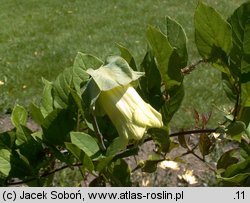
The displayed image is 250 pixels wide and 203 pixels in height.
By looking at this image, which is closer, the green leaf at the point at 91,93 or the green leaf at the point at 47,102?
the green leaf at the point at 91,93

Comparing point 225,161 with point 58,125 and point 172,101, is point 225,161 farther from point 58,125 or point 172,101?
point 58,125

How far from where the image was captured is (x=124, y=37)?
16.1 feet

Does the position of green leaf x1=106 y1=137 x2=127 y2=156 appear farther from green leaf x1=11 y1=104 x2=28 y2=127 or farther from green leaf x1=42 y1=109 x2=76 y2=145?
green leaf x1=11 y1=104 x2=28 y2=127

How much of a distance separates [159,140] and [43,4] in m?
5.78

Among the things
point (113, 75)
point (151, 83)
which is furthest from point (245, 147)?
point (113, 75)

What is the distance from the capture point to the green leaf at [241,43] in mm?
610

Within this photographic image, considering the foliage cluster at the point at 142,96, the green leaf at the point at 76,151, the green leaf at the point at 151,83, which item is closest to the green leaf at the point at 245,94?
the foliage cluster at the point at 142,96

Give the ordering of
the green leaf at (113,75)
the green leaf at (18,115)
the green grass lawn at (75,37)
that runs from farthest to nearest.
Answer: the green grass lawn at (75,37)
the green leaf at (18,115)
the green leaf at (113,75)

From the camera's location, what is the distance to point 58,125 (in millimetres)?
685

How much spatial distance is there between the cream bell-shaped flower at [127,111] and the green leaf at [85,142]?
2.8 inches

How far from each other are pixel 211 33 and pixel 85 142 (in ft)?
0.65

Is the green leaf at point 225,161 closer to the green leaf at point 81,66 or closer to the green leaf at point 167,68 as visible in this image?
the green leaf at point 167,68
